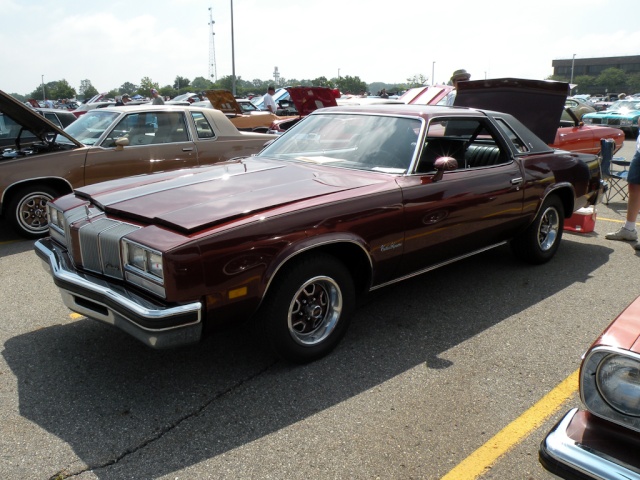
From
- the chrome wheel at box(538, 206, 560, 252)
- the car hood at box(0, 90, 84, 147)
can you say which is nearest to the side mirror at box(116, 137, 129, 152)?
the car hood at box(0, 90, 84, 147)

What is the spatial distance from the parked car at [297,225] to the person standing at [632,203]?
5.74 ft

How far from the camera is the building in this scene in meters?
113

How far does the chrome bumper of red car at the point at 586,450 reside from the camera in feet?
5.71

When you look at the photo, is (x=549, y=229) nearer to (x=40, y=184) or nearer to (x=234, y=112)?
(x=40, y=184)

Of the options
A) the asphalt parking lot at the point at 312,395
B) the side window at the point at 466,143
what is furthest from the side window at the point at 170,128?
the side window at the point at 466,143

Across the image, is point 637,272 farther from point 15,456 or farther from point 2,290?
point 2,290

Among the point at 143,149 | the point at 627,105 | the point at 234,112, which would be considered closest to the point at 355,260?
the point at 143,149

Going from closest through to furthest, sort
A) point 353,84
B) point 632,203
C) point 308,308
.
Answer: point 308,308 → point 632,203 → point 353,84

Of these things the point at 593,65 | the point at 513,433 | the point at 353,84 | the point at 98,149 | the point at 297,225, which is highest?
the point at 593,65

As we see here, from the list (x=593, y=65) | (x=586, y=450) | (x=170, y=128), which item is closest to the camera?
(x=586, y=450)

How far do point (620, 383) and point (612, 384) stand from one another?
3 centimetres

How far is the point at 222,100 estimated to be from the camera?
544 inches

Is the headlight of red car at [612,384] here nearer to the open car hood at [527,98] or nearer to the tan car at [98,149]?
the open car hood at [527,98]

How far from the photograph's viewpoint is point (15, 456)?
251 cm
